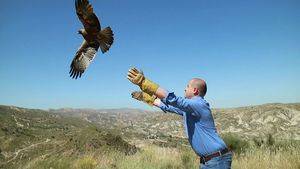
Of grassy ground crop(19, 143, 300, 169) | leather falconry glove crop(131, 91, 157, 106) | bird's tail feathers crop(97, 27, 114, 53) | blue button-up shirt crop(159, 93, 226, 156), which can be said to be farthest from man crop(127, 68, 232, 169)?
grassy ground crop(19, 143, 300, 169)

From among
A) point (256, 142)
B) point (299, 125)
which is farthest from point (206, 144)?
point (299, 125)

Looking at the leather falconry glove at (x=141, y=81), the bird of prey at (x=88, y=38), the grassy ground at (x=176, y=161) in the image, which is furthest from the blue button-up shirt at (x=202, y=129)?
the grassy ground at (x=176, y=161)

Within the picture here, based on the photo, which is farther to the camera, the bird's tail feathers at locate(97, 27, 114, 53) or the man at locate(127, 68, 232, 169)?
the bird's tail feathers at locate(97, 27, 114, 53)

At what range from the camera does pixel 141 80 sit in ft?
14.3

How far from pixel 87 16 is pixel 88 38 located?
25.8 inches

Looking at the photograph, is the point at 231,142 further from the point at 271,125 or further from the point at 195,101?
the point at 271,125

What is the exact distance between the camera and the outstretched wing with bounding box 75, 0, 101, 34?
758 centimetres

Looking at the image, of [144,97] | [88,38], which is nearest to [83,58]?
[88,38]

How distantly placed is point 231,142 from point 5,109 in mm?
86896

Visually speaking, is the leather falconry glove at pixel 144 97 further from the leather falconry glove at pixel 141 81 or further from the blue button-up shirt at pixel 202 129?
the leather falconry glove at pixel 141 81

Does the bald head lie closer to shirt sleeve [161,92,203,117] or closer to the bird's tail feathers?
shirt sleeve [161,92,203,117]

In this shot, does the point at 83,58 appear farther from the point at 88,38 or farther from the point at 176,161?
the point at 176,161

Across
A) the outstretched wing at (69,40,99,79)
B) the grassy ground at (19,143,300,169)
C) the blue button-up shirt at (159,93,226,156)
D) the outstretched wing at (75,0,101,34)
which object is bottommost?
the grassy ground at (19,143,300,169)

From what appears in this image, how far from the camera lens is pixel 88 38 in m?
8.25
